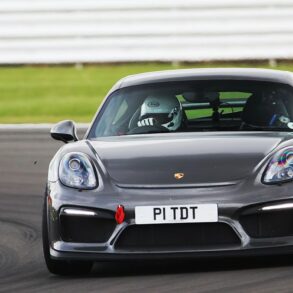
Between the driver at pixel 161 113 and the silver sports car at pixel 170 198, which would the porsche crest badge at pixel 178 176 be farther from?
the driver at pixel 161 113

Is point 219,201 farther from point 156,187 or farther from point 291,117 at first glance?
point 291,117

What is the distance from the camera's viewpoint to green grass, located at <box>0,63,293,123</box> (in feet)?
70.1

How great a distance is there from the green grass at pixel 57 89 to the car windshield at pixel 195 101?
10.7 m

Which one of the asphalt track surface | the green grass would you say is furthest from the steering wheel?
the green grass

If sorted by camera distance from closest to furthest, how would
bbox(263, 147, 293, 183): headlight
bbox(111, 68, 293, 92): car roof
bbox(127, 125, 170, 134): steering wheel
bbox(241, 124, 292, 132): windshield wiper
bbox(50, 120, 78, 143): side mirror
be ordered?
bbox(263, 147, 293, 183): headlight
bbox(241, 124, 292, 132): windshield wiper
bbox(127, 125, 170, 134): steering wheel
bbox(50, 120, 78, 143): side mirror
bbox(111, 68, 293, 92): car roof

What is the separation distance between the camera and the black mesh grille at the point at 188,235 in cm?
→ 750

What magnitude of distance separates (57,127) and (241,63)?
56.5ft

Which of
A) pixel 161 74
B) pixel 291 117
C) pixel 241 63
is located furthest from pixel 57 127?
pixel 241 63

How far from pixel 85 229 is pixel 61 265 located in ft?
1.19

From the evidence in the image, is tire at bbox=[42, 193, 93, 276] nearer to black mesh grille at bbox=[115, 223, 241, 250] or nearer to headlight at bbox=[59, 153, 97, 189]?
headlight at bbox=[59, 153, 97, 189]

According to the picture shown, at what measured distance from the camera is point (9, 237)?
9.82 meters

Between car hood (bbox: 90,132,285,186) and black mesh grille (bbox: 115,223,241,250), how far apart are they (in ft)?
0.85

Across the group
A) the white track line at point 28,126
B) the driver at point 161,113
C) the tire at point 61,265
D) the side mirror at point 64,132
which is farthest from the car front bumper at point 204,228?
the white track line at point 28,126

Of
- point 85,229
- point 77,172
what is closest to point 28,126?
point 77,172
